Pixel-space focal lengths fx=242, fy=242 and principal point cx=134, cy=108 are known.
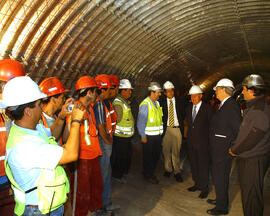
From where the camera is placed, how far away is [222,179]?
3.97 m

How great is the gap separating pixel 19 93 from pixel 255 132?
113 inches

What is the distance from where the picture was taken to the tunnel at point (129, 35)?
15.1ft

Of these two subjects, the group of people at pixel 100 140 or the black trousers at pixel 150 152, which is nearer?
the group of people at pixel 100 140

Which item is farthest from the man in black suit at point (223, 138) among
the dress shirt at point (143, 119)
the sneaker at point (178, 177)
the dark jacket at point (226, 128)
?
the dress shirt at point (143, 119)

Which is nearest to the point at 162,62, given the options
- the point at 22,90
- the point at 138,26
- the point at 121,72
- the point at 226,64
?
the point at 121,72

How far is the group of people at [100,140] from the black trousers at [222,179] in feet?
0.05

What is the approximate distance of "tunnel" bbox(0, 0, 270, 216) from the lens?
4.62m

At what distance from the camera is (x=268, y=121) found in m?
3.19

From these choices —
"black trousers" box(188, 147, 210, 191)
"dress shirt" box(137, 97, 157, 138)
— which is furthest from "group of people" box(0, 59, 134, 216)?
"black trousers" box(188, 147, 210, 191)

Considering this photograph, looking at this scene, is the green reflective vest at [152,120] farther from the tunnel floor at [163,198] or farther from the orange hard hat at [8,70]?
the orange hard hat at [8,70]

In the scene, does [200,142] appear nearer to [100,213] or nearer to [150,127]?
[150,127]

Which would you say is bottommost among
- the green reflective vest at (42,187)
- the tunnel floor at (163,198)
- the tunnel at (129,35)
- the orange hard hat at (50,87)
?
the tunnel floor at (163,198)

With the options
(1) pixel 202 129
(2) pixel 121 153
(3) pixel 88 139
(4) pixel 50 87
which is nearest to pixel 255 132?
(1) pixel 202 129

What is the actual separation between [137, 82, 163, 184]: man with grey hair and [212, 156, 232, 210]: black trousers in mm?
1687
